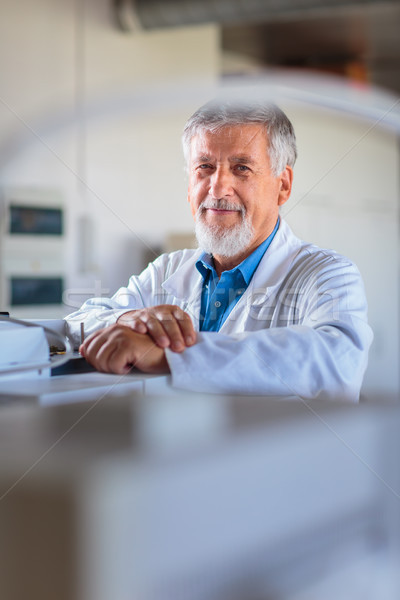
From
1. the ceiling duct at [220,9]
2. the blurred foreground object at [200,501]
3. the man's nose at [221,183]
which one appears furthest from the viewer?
the ceiling duct at [220,9]

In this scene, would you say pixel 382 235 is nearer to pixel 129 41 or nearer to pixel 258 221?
pixel 258 221

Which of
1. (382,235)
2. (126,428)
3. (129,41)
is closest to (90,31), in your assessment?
(129,41)

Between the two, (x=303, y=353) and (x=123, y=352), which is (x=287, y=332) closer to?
(x=303, y=353)

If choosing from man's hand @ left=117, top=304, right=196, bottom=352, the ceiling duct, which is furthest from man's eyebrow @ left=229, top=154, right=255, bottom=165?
the ceiling duct

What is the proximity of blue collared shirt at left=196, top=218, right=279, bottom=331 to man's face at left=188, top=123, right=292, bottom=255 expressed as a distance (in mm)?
18

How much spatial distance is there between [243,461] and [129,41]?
2103 mm

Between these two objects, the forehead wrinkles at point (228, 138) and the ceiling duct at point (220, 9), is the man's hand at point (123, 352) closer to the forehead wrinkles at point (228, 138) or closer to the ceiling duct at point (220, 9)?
the forehead wrinkles at point (228, 138)

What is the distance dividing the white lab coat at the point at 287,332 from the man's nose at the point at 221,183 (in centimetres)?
5

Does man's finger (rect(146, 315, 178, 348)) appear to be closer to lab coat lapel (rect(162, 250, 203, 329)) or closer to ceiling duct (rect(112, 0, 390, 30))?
lab coat lapel (rect(162, 250, 203, 329))

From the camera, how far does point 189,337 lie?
1.82ft

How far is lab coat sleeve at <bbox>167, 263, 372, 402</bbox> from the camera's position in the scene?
52cm

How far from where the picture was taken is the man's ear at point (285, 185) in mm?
523

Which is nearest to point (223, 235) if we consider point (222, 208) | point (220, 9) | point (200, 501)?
point (222, 208)

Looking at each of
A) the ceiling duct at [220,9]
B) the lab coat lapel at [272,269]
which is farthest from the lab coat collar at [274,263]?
the ceiling duct at [220,9]
